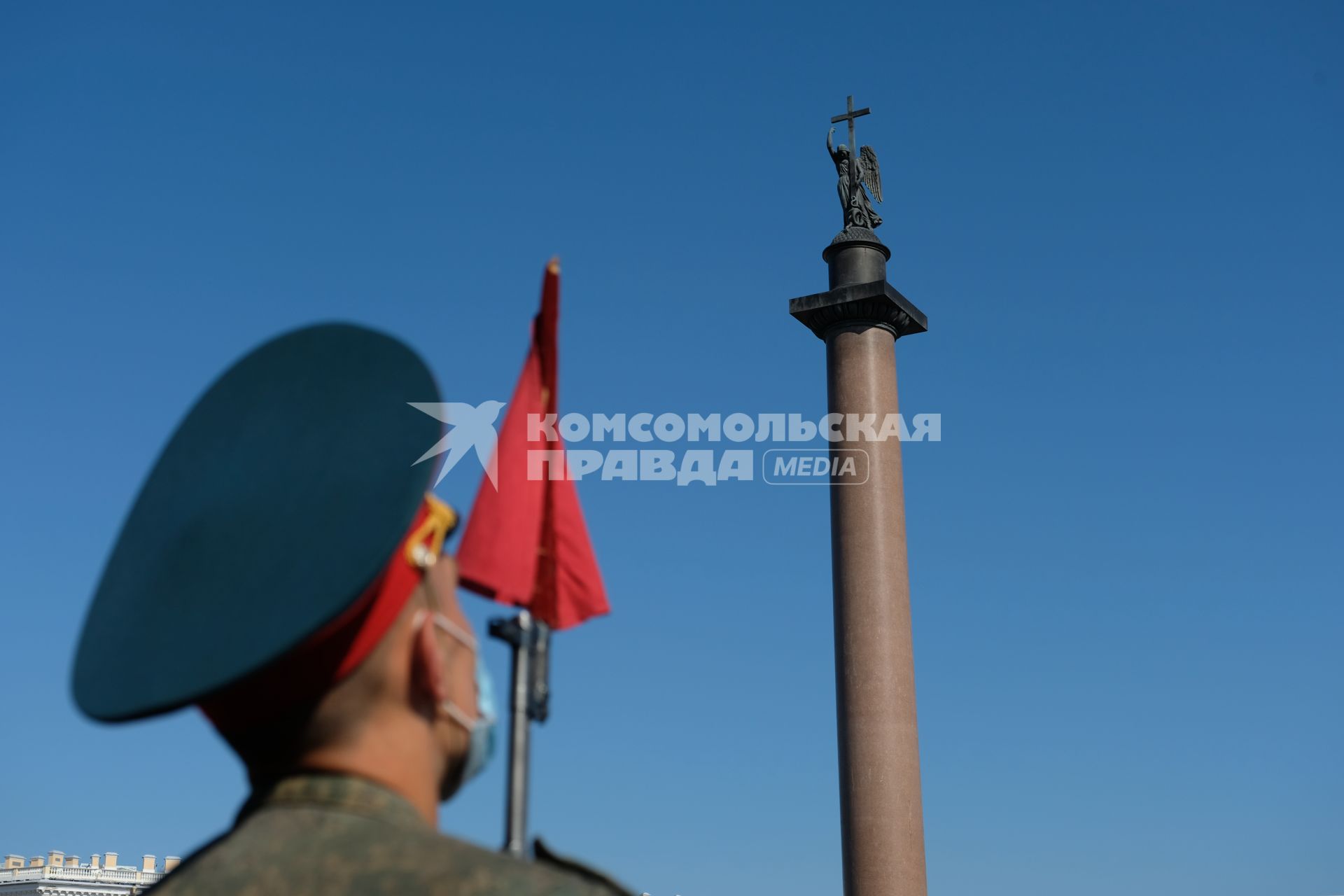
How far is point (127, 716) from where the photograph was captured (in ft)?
8.42

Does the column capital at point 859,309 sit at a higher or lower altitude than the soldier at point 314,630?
higher

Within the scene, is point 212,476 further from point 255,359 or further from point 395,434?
point 395,434

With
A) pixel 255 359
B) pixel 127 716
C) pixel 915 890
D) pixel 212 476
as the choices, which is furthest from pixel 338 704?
pixel 915 890

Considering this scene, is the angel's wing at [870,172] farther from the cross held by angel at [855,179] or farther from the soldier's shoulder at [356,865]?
the soldier's shoulder at [356,865]

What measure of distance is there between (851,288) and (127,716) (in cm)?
1274

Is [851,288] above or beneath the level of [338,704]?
above

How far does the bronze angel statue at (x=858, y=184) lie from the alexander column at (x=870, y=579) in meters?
0.03

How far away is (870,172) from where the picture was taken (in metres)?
16.4

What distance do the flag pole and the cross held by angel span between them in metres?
12.9

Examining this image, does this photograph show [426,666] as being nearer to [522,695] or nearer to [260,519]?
[260,519]

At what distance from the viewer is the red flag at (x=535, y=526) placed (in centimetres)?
323

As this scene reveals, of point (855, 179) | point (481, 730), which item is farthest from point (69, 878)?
point (481, 730)

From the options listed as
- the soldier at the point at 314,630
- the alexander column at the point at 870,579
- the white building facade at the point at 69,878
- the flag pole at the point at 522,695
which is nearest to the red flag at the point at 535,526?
the flag pole at the point at 522,695

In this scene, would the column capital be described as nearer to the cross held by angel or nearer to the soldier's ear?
the cross held by angel
